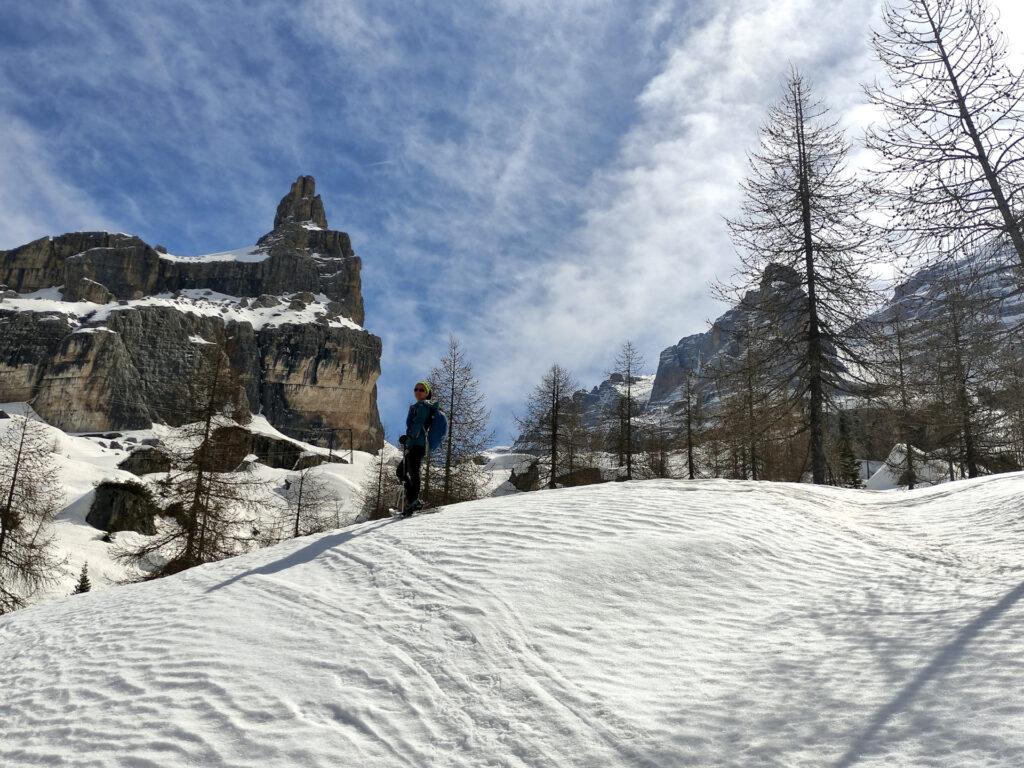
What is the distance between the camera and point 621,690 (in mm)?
3502

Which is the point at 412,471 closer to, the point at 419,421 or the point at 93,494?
the point at 419,421

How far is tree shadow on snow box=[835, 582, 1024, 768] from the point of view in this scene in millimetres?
2770

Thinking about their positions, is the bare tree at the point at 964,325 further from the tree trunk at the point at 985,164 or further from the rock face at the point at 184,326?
the rock face at the point at 184,326

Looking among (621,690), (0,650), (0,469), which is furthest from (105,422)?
(621,690)

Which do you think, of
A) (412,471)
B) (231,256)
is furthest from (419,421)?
(231,256)

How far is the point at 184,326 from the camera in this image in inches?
3597

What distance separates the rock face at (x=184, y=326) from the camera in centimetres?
7938

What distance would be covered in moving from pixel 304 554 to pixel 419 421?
2.83m

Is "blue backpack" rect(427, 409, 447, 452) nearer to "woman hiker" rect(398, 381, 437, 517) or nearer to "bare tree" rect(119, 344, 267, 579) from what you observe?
"woman hiker" rect(398, 381, 437, 517)

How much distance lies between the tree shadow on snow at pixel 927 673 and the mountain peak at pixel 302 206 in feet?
500

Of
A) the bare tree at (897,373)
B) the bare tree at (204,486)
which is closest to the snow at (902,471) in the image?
the bare tree at (897,373)

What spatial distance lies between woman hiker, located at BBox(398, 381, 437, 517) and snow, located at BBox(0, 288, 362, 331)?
310 ft

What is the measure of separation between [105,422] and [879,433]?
88903 mm

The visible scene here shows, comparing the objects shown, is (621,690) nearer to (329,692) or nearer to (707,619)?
(707,619)
